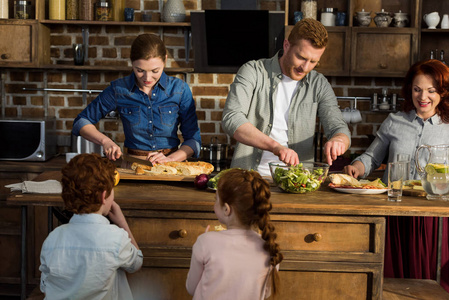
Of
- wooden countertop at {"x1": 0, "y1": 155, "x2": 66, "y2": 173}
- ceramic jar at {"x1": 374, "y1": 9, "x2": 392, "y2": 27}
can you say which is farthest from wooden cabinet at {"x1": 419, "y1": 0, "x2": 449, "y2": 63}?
wooden countertop at {"x1": 0, "y1": 155, "x2": 66, "y2": 173}

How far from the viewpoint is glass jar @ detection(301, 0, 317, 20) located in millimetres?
4270

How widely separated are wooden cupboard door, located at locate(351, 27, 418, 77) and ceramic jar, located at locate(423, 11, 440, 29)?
5.8 inches

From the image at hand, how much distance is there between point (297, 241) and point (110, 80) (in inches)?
106

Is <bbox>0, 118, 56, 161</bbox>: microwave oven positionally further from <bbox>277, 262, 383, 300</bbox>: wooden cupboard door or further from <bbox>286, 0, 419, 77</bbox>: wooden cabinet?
<bbox>277, 262, 383, 300</bbox>: wooden cupboard door

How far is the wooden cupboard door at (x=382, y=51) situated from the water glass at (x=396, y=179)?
2.05 metres

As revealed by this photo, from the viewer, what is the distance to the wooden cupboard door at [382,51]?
4.23 meters

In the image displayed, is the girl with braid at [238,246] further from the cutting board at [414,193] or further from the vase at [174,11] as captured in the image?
the vase at [174,11]

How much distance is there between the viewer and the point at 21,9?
14.1 ft

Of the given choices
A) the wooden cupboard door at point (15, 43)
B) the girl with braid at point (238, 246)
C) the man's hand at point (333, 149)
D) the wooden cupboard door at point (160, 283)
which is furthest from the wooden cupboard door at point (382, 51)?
the girl with braid at point (238, 246)

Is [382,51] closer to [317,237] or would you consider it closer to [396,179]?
[396,179]

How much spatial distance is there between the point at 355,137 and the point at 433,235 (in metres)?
1.87

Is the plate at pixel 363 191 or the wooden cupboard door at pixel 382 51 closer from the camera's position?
the plate at pixel 363 191

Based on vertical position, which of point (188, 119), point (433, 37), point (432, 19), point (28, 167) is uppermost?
point (432, 19)

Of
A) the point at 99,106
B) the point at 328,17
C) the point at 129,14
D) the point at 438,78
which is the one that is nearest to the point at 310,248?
the point at 438,78
